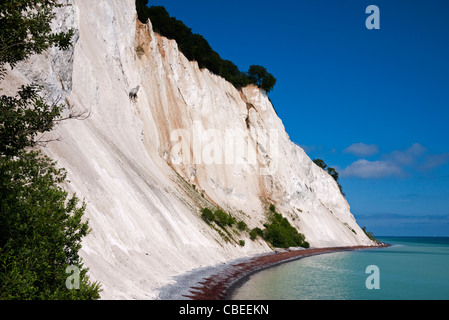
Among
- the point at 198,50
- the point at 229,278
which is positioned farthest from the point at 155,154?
the point at 198,50

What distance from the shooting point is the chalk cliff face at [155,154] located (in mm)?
19906

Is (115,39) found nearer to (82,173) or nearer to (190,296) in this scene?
(82,173)

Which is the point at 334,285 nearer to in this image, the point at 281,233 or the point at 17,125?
the point at 281,233

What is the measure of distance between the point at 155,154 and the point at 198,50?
22978 mm

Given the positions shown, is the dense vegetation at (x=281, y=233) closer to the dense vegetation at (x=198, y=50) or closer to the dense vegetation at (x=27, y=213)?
the dense vegetation at (x=198, y=50)

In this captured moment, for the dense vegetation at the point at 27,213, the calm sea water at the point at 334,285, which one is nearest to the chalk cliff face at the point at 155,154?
the dense vegetation at the point at 27,213

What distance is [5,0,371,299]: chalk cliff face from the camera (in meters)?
19.9

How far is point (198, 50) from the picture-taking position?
53.7 m

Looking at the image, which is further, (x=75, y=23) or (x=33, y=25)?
(x=75, y=23)

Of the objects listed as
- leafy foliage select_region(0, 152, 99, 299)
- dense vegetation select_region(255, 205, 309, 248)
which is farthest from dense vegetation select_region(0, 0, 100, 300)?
dense vegetation select_region(255, 205, 309, 248)

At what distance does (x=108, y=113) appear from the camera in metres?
30.3

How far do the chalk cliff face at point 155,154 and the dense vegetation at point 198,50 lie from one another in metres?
2.14
